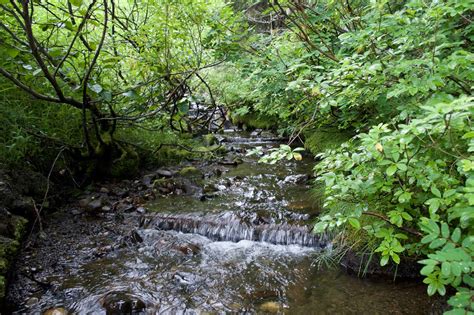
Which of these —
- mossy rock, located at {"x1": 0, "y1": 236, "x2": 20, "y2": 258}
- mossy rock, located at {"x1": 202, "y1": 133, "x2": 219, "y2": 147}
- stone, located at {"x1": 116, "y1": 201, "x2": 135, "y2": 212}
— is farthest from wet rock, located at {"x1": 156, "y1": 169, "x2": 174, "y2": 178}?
mossy rock, located at {"x1": 0, "y1": 236, "x2": 20, "y2": 258}

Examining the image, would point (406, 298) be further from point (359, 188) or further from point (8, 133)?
point (8, 133)

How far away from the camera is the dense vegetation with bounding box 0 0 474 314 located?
6.20 feet

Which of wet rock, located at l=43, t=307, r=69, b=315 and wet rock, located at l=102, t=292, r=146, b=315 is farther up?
wet rock, located at l=43, t=307, r=69, b=315

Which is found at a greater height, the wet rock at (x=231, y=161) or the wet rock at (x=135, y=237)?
the wet rock at (x=231, y=161)

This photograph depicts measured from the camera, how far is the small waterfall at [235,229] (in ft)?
12.8

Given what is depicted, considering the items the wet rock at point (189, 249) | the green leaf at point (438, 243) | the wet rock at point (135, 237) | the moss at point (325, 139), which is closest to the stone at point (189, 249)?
the wet rock at point (189, 249)

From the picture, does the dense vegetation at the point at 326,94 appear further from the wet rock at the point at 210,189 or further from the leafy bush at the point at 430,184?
the wet rock at the point at 210,189

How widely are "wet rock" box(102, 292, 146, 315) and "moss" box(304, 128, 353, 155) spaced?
11.6 feet

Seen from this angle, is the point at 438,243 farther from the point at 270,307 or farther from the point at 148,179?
the point at 148,179

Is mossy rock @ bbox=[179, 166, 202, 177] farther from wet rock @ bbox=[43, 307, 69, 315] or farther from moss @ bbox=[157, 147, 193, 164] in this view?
wet rock @ bbox=[43, 307, 69, 315]

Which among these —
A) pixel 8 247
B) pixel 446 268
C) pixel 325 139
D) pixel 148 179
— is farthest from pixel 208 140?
pixel 446 268

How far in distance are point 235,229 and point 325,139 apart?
117 inches

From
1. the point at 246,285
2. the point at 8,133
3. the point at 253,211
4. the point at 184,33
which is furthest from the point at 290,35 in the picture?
the point at 8,133

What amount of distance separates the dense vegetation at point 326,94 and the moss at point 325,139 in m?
0.05
